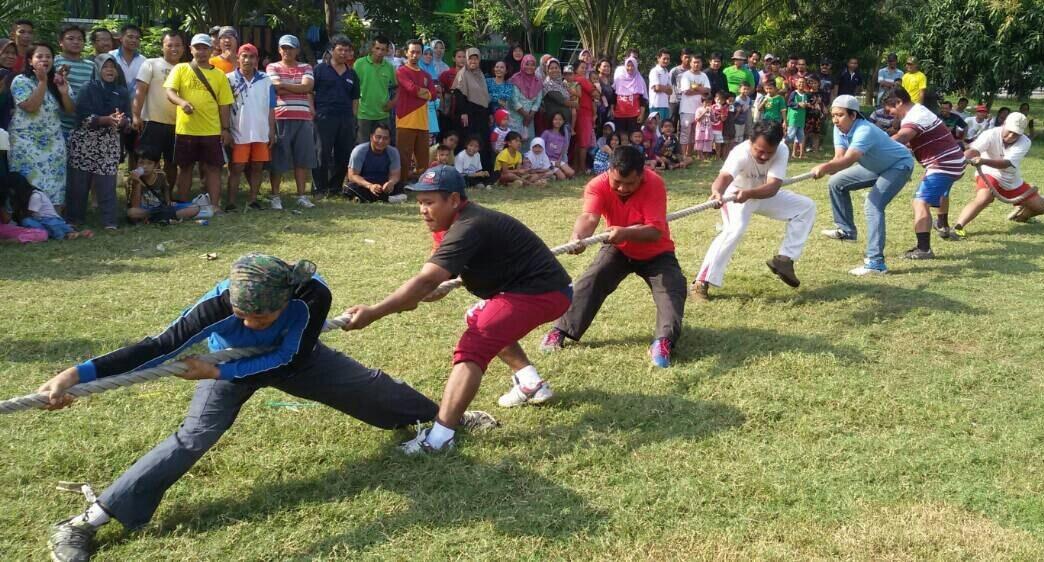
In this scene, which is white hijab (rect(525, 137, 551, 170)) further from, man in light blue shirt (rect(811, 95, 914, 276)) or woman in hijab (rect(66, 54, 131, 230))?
woman in hijab (rect(66, 54, 131, 230))

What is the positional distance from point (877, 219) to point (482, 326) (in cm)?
482

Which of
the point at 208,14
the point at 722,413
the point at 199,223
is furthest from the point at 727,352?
the point at 208,14

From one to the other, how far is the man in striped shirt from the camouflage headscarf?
21.9 ft

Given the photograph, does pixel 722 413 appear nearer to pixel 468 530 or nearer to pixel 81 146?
pixel 468 530

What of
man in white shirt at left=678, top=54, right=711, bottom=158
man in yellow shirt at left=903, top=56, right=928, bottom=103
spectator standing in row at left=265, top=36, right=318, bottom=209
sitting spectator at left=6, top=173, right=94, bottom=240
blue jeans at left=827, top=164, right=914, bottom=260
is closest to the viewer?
blue jeans at left=827, top=164, right=914, bottom=260

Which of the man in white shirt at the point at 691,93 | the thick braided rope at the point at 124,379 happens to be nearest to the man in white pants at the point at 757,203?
the thick braided rope at the point at 124,379

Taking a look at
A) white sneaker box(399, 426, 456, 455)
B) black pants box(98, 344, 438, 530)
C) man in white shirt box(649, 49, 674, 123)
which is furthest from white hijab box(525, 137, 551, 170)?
white sneaker box(399, 426, 456, 455)

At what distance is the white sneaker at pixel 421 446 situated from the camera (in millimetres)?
4324

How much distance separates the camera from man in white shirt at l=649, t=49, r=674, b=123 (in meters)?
14.5

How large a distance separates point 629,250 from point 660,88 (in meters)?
9.08

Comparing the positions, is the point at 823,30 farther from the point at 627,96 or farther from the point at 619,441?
the point at 619,441

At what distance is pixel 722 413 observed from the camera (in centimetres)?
487

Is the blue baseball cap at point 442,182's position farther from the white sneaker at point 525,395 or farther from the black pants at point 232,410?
the white sneaker at point 525,395

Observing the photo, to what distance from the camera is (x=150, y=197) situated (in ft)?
29.6
